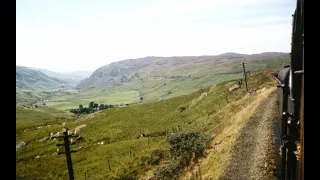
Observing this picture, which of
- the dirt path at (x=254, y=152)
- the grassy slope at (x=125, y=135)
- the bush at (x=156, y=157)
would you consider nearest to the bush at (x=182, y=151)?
the bush at (x=156, y=157)

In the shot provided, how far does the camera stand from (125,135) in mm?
74562

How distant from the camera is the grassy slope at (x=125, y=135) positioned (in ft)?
168

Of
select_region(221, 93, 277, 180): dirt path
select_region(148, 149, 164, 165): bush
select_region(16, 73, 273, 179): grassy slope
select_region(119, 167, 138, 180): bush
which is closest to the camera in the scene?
select_region(221, 93, 277, 180): dirt path

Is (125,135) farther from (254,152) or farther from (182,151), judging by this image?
(254,152)

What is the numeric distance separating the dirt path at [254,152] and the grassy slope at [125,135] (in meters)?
10.9

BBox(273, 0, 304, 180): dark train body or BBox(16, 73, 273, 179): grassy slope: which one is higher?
BBox(273, 0, 304, 180): dark train body

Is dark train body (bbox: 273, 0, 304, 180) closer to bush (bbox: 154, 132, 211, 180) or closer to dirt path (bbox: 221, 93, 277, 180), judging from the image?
dirt path (bbox: 221, 93, 277, 180)

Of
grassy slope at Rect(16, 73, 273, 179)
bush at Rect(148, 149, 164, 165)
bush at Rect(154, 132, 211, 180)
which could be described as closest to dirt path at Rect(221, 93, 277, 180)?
bush at Rect(154, 132, 211, 180)

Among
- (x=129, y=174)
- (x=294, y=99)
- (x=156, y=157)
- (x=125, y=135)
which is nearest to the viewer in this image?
(x=294, y=99)

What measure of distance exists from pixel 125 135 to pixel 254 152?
49686mm

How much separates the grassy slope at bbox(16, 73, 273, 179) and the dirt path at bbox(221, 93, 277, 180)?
1088cm

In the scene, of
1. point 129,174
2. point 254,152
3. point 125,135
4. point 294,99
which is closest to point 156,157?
point 129,174

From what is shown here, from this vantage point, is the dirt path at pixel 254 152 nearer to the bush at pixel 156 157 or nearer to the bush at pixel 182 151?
the bush at pixel 182 151

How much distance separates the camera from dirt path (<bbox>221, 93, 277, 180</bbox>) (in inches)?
961
